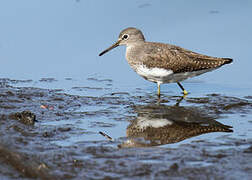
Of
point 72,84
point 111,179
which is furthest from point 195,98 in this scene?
point 111,179

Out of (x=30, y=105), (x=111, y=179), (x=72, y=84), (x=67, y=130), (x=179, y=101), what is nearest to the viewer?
(x=111, y=179)

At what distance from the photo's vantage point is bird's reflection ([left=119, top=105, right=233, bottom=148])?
19.6ft

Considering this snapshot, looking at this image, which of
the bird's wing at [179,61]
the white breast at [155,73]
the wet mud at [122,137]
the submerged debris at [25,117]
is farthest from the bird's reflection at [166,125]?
the submerged debris at [25,117]

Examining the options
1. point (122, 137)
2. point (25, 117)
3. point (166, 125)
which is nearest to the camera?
point (122, 137)

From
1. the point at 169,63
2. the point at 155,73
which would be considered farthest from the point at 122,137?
the point at 169,63

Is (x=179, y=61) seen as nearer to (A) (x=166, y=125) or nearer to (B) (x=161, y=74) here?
(B) (x=161, y=74)

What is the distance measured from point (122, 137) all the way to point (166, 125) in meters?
0.89

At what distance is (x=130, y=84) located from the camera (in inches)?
381

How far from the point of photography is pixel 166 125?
22.0 feet

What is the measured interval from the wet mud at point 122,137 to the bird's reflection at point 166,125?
0.01 metres

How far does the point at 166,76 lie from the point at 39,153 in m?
4.12

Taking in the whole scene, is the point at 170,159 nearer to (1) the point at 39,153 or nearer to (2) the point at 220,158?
(2) the point at 220,158

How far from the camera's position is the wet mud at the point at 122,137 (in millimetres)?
4723

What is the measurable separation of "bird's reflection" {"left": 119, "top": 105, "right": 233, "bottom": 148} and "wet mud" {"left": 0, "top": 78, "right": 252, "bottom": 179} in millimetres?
13
